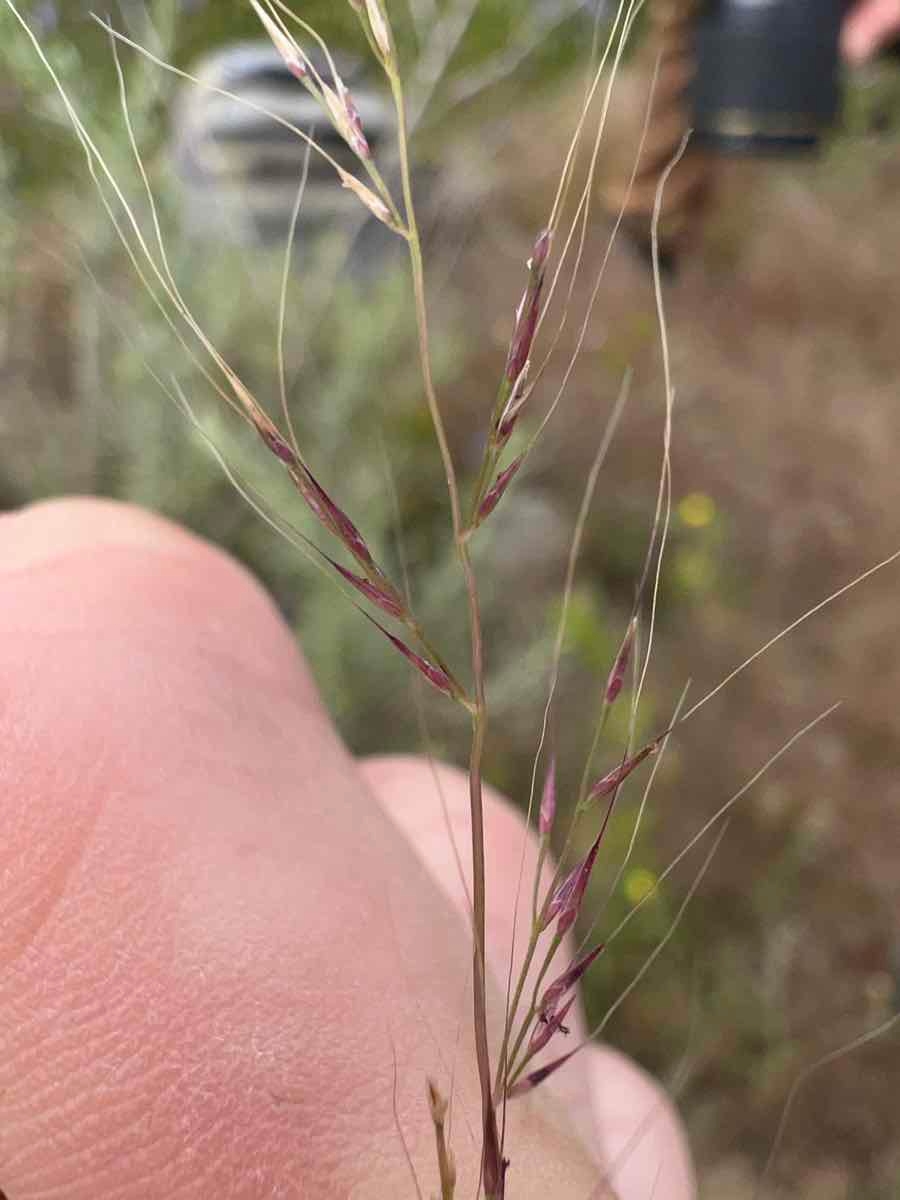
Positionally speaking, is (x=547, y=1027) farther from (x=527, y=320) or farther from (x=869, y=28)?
(x=869, y=28)

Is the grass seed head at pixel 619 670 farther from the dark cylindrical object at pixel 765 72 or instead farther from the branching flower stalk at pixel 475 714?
the dark cylindrical object at pixel 765 72

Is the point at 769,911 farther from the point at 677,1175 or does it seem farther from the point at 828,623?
the point at 677,1175

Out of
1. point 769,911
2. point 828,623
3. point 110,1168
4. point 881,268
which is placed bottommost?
point 769,911

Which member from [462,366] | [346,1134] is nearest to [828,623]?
[462,366]

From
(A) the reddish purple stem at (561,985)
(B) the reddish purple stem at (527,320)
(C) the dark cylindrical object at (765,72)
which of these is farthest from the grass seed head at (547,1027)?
(C) the dark cylindrical object at (765,72)

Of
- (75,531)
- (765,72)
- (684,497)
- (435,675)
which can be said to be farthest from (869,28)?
(435,675)
